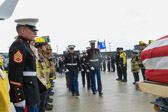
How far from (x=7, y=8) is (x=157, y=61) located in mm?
1890

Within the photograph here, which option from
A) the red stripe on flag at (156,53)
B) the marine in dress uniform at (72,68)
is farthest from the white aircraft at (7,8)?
the marine in dress uniform at (72,68)

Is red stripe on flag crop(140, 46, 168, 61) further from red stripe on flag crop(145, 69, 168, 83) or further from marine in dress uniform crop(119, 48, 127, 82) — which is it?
marine in dress uniform crop(119, 48, 127, 82)

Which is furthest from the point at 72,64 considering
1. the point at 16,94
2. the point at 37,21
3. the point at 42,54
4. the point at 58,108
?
the point at 16,94

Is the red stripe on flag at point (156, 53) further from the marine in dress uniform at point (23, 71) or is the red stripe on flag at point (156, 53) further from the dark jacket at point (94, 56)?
the dark jacket at point (94, 56)

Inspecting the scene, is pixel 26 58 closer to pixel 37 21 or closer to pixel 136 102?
pixel 37 21

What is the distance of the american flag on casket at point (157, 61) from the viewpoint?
2154mm

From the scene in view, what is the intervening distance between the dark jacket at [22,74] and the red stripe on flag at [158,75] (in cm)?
164

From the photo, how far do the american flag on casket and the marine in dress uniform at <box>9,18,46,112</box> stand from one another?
165cm

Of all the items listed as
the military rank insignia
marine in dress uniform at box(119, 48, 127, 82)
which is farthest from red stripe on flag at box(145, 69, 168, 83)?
marine in dress uniform at box(119, 48, 127, 82)

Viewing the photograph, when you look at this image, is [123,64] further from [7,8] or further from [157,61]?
[7,8]

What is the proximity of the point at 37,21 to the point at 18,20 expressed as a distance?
283mm

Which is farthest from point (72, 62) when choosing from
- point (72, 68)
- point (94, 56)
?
point (94, 56)

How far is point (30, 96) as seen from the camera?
2.48 m

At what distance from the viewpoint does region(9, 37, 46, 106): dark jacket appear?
2.25 m
